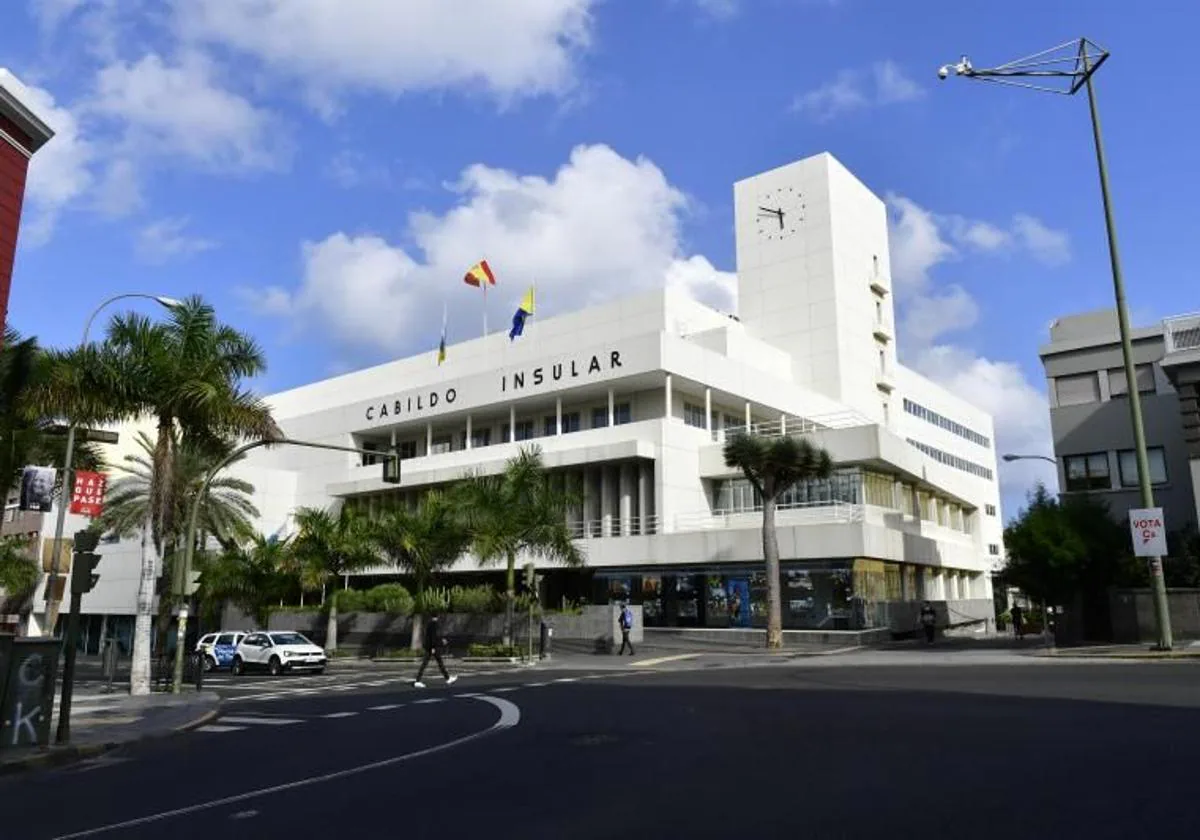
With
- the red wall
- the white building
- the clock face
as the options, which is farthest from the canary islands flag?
the red wall

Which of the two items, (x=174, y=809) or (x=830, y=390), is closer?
(x=174, y=809)

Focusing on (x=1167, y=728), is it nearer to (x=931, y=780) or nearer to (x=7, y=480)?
(x=931, y=780)

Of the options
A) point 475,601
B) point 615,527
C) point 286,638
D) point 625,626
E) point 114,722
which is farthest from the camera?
point 615,527

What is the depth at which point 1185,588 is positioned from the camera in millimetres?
26828

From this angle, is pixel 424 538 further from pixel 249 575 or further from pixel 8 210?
pixel 8 210

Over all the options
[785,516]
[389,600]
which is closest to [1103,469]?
[785,516]

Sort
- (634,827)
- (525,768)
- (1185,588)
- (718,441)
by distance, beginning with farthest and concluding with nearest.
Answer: (718,441), (1185,588), (525,768), (634,827)

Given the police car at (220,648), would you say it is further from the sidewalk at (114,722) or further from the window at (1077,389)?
the window at (1077,389)

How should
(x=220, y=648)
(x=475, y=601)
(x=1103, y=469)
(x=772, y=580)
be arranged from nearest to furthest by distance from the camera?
1. (x=772, y=580)
2. (x=220, y=648)
3. (x=1103, y=469)
4. (x=475, y=601)

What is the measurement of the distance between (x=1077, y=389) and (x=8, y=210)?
3998 cm

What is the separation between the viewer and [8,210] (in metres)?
18.1

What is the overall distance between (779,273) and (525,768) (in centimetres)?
5303

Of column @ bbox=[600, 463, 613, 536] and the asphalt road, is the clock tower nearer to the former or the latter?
column @ bbox=[600, 463, 613, 536]

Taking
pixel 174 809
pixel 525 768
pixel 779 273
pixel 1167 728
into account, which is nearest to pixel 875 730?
pixel 1167 728
